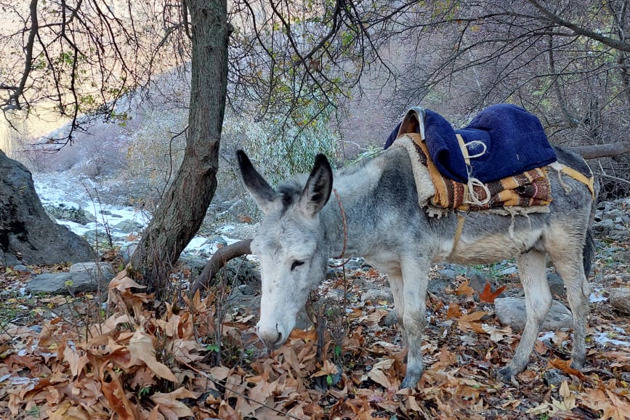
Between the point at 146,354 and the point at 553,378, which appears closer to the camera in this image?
the point at 146,354

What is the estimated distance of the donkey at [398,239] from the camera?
2.81 metres

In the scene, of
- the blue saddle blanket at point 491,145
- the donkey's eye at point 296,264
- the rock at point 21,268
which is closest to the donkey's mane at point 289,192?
the donkey's eye at point 296,264

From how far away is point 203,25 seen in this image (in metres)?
4.41

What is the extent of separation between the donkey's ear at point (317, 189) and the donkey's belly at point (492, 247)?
128 centimetres

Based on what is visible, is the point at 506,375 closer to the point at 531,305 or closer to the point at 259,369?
the point at 531,305

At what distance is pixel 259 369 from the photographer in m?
3.11

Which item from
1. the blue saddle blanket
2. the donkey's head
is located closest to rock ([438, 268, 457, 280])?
the blue saddle blanket

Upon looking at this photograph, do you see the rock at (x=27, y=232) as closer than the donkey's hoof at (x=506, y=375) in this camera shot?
No

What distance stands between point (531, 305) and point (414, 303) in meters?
1.35

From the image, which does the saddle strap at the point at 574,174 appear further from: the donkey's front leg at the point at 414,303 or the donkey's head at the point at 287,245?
the donkey's head at the point at 287,245

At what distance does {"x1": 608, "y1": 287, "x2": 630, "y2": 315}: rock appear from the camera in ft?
17.1

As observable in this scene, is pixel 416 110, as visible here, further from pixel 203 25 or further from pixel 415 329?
pixel 203 25

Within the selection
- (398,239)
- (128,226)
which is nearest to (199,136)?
(398,239)

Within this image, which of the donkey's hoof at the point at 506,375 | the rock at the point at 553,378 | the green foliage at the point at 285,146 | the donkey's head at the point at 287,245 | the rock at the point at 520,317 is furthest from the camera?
the green foliage at the point at 285,146
